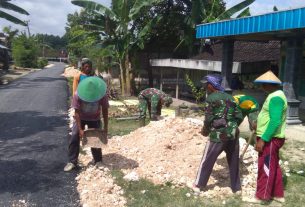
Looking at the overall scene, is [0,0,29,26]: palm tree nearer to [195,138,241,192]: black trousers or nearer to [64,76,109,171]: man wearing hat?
[64,76,109,171]: man wearing hat

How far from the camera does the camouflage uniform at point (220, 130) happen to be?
534cm

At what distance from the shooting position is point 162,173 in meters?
6.30

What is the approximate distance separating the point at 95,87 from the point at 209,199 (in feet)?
7.89

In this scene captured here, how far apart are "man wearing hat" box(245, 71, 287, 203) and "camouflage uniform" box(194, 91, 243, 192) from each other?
0.36 m

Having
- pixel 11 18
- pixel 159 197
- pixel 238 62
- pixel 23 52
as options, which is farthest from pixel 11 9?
pixel 23 52

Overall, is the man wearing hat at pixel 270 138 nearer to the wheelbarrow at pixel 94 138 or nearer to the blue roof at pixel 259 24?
the wheelbarrow at pixel 94 138

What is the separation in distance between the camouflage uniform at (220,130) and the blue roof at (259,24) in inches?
172

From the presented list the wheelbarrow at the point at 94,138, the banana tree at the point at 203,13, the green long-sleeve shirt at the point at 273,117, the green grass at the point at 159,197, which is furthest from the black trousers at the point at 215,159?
the banana tree at the point at 203,13

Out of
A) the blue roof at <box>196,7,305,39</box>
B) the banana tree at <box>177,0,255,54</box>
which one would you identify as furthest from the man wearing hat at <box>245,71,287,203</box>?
the banana tree at <box>177,0,255,54</box>

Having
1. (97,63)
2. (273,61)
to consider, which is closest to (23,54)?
(97,63)

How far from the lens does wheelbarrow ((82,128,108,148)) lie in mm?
6258

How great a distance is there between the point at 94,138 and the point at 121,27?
1408 cm

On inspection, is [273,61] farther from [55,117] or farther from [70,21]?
[70,21]

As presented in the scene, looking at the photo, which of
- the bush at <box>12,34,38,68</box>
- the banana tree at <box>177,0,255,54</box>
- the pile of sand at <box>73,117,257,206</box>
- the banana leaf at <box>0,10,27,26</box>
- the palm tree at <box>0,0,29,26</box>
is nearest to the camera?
the pile of sand at <box>73,117,257,206</box>
